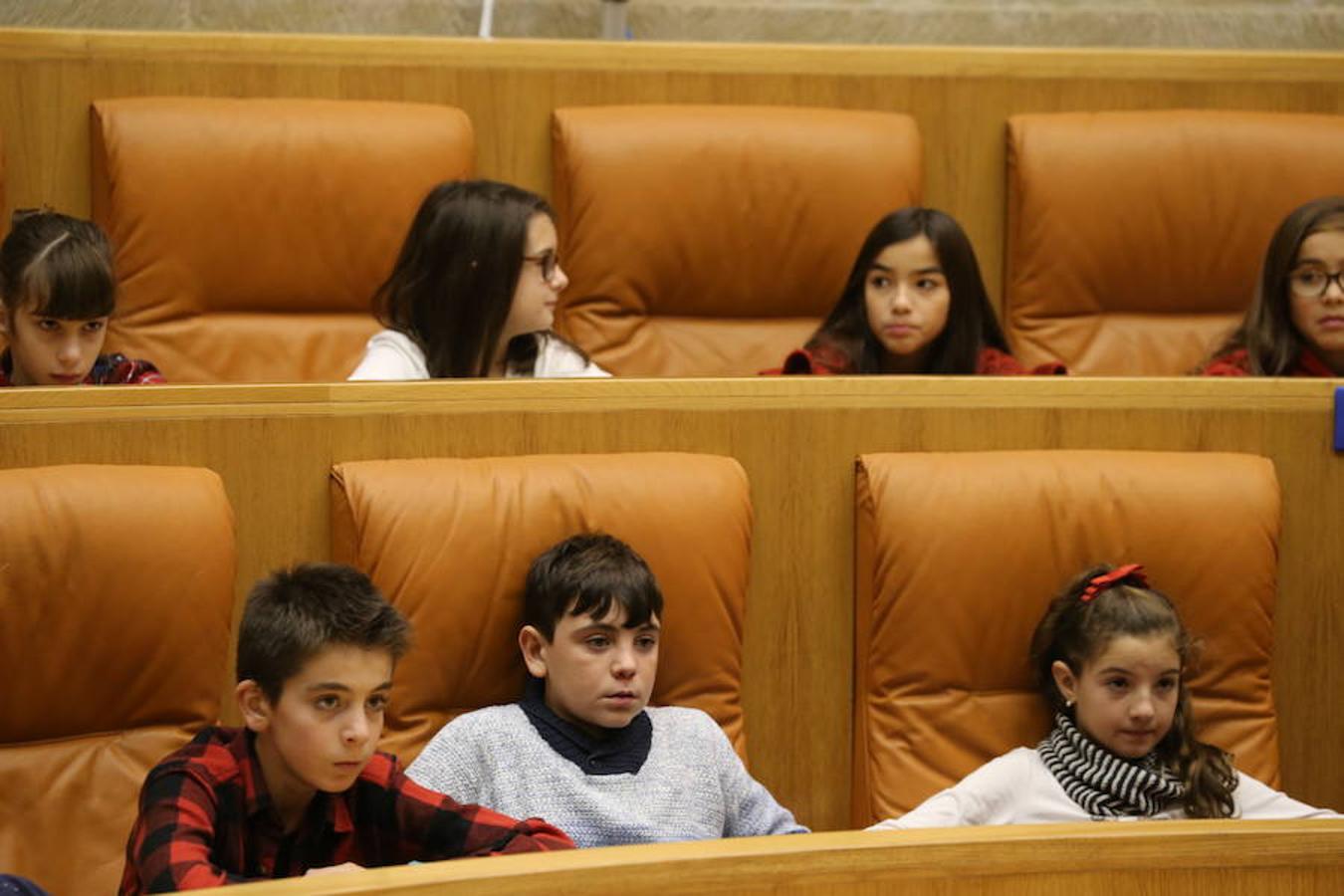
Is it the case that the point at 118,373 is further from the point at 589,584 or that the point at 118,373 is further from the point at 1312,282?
the point at 1312,282

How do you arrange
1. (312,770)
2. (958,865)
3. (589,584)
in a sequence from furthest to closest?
(589,584)
(312,770)
(958,865)

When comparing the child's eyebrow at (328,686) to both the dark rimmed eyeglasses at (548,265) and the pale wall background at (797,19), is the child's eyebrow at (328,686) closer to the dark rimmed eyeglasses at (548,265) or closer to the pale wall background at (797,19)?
the dark rimmed eyeglasses at (548,265)

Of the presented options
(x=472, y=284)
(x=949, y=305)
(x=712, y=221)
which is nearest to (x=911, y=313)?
(x=949, y=305)

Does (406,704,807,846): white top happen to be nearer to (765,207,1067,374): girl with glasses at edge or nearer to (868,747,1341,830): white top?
(868,747,1341,830): white top

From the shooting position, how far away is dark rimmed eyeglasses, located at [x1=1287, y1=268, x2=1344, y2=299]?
1.13m

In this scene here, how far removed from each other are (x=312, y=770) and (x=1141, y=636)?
399 millimetres

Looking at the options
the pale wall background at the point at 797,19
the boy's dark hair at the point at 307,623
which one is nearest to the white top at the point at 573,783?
the boy's dark hair at the point at 307,623

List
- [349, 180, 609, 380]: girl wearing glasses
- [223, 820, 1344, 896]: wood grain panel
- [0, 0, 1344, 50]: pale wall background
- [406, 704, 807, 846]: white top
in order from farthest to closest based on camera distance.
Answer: [0, 0, 1344, 50]: pale wall background < [349, 180, 609, 380]: girl wearing glasses < [406, 704, 807, 846]: white top < [223, 820, 1344, 896]: wood grain panel

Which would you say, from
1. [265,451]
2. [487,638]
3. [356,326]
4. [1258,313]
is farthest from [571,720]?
[1258,313]

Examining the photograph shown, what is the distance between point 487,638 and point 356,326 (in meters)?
0.38

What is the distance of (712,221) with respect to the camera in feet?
3.99

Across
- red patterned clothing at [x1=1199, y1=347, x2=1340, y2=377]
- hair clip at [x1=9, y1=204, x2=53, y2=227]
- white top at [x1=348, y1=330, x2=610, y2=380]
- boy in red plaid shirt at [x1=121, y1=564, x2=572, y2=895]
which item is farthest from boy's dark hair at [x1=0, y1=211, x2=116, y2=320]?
red patterned clothing at [x1=1199, y1=347, x2=1340, y2=377]

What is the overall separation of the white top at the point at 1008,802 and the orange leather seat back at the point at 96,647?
0.33 m

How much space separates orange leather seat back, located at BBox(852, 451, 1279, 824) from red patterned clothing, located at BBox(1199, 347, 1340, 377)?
8.2 inches
